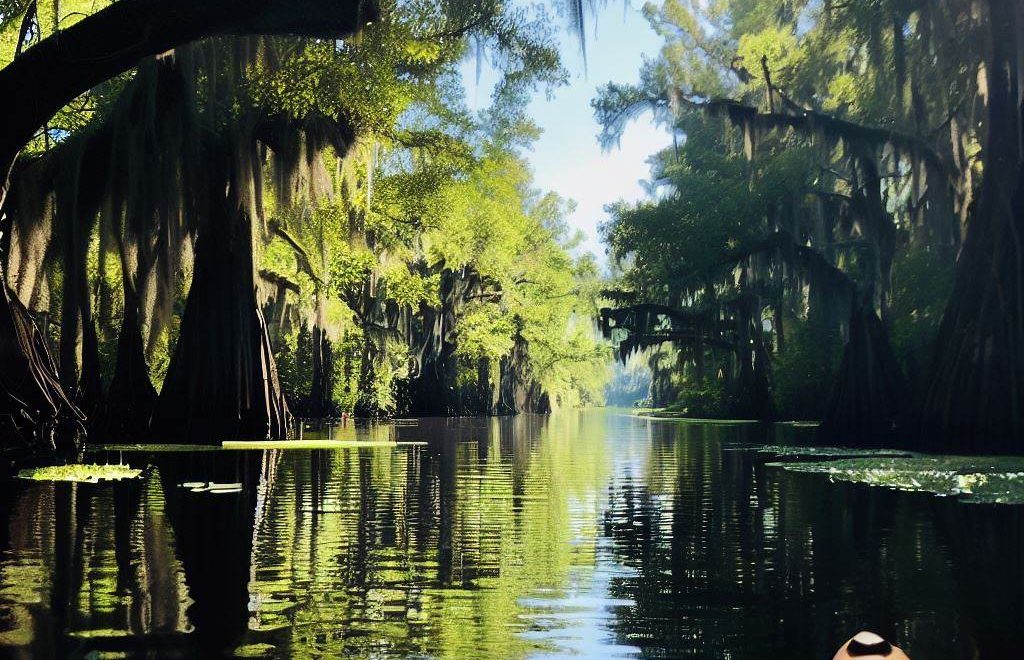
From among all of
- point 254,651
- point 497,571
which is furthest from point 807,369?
point 254,651

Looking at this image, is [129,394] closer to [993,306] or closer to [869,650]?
[993,306]

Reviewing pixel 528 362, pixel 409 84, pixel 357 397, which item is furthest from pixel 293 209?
pixel 528 362

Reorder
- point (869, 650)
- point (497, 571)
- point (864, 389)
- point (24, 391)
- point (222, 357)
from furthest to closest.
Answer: point (864, 389) < point (222, 357) < point (24, 391) < point (497, 571) < point (869, 650)

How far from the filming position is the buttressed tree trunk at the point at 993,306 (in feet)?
57.7

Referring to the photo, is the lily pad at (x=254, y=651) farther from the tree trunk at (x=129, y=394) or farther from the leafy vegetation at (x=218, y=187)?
the tree trunk at (x=129, y=394)

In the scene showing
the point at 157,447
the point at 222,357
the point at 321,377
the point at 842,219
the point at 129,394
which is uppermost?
the point at 842,219

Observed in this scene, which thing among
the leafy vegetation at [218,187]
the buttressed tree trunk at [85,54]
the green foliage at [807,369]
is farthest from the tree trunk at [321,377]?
the buttressed tree trunk at [85,54]

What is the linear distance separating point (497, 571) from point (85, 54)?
340 inches

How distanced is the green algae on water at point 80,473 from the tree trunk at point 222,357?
589cm

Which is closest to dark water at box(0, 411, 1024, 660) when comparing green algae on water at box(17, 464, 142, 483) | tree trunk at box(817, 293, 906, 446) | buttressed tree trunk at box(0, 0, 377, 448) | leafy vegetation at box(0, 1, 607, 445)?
green algae on water at box(17, 464, 142, 483)

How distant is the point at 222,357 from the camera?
19203 mm

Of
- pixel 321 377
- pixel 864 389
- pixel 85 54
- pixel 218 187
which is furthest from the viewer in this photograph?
pixel 321 377

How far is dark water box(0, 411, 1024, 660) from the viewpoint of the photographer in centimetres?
445

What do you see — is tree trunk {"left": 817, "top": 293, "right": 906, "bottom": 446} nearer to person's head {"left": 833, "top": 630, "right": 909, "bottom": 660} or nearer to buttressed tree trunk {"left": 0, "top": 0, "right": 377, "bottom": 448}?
buttressed tree trunk {"left": 0, "top": 0, "right": 377, "bottom": 448}
